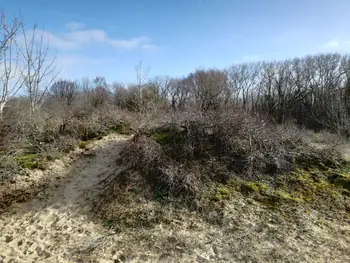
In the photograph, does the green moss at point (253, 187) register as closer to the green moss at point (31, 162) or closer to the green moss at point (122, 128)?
the green moss at point (31, 162)

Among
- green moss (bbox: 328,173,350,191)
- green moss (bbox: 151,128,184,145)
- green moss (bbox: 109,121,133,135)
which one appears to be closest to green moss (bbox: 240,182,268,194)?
green moss (bbox: 328,173,350,191)

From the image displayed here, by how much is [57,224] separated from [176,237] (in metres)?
2.63

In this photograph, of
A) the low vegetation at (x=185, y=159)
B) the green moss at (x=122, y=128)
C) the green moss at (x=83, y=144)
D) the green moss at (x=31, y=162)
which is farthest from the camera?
the green moss at (x=122, y=128)

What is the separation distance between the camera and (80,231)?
450 cm

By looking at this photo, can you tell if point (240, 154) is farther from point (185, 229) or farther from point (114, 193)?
point (114, 193)

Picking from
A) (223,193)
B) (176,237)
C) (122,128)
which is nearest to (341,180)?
(223,193)

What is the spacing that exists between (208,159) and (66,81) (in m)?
32.8

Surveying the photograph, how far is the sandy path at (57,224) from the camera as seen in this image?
3.93m

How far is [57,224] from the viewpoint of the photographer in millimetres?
4723

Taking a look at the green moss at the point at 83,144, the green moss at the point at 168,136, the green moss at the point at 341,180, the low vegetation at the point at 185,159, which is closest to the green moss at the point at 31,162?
the low vegetation at the point at 185,159

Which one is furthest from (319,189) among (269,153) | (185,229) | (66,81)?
(66,81)

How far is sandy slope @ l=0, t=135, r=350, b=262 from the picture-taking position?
375 cm

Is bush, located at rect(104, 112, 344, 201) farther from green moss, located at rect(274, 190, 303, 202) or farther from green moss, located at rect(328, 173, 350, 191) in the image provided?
green moss, located at rect(274, 190, 303, 202)

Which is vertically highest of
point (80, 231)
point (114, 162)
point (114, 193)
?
point (114, 162)
